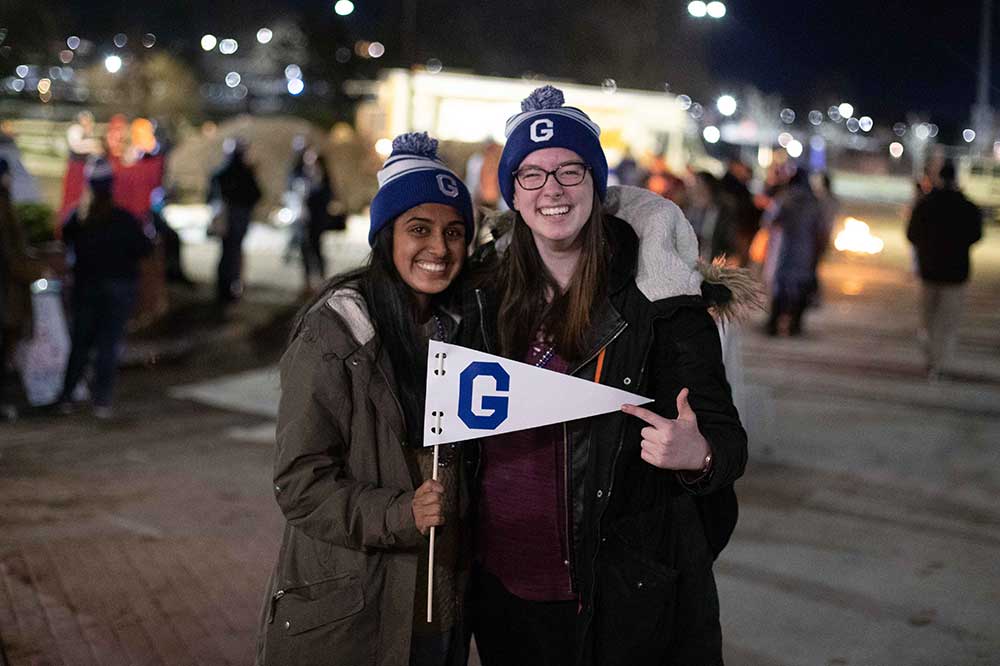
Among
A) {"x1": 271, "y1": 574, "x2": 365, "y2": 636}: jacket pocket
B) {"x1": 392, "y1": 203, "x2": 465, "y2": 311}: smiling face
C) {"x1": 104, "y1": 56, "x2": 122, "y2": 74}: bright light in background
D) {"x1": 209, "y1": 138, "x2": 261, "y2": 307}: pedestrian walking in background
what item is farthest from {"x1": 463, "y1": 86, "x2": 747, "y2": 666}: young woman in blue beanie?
{"x1": 104, "y1": 56, "x2": 122, "y2": 74}: bright light in background

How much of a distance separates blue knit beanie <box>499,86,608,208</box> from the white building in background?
23741 millimetres

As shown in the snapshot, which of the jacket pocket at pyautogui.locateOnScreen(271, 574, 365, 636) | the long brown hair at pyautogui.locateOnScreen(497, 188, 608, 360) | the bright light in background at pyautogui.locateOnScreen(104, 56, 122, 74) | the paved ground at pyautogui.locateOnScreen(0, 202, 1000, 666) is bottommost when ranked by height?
the paved ground at pyautogui.locateOnScreen(0, 202, 1000, 666)

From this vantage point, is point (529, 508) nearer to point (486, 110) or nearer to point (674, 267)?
point (674, 267)

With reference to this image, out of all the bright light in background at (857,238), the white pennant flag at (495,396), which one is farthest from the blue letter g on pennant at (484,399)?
the bright light in background at (857,238)

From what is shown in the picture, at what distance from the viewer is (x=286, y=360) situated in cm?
274

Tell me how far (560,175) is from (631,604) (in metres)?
1.04

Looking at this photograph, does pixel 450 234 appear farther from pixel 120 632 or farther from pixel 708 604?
pixel 120 632

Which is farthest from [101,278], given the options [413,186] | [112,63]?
[112,63]

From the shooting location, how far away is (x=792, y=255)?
1370cm

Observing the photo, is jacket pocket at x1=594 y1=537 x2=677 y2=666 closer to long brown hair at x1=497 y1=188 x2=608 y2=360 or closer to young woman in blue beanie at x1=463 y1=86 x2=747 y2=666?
young woman in blue beanie at x1=463 y1=86 x2=747 y2=666

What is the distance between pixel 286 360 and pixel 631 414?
0.83 metres

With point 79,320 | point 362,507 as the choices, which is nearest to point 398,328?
point 362,507

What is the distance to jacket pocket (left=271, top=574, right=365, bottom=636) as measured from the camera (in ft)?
8.91

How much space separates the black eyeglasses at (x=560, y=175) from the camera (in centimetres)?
280
